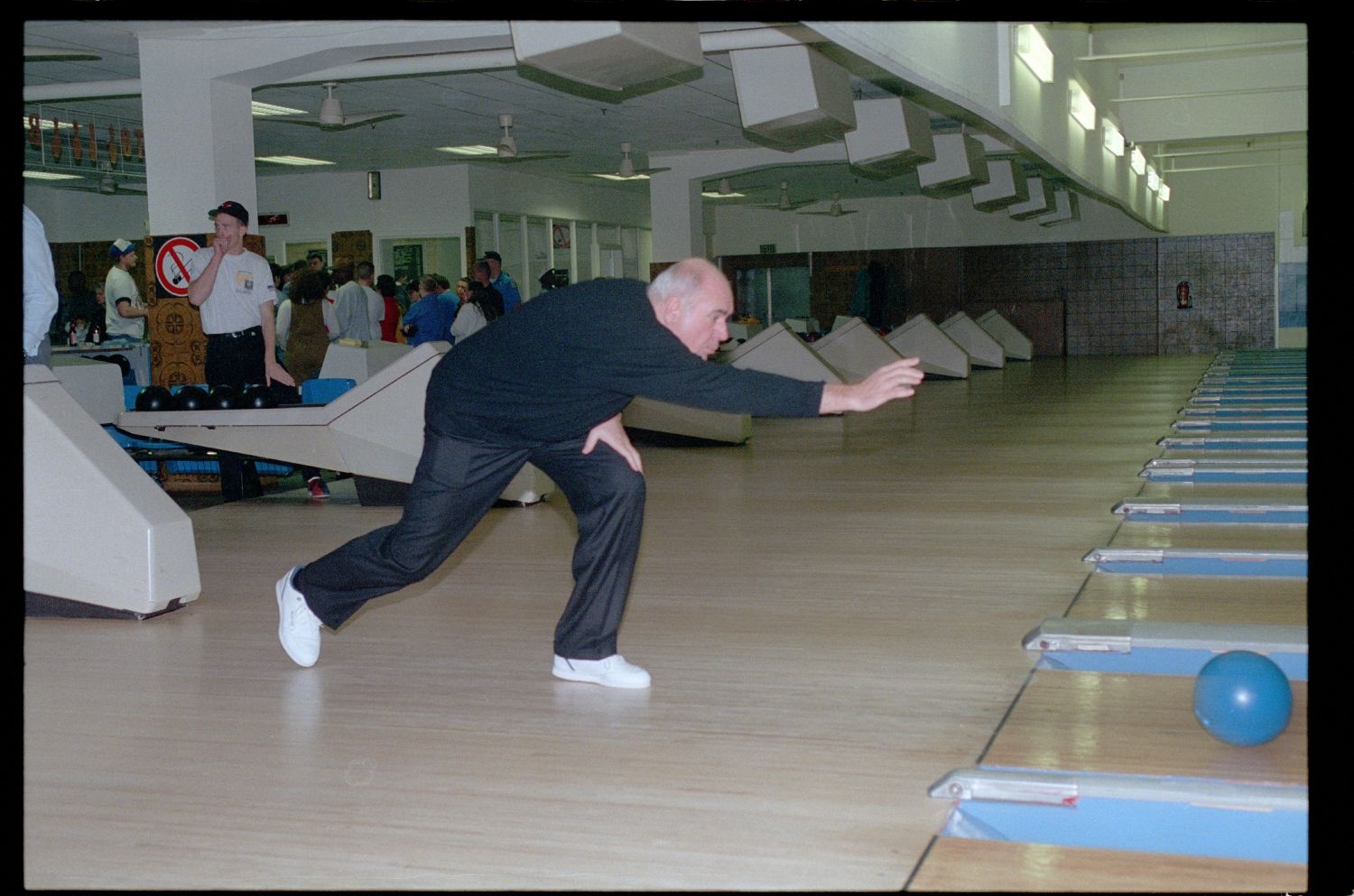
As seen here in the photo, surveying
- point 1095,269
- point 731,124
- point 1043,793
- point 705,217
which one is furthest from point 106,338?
point 1095,269

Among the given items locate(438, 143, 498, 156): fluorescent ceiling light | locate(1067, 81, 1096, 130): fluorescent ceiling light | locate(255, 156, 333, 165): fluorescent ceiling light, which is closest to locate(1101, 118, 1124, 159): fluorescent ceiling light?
A: locate(1067, 81, 1096, 130): fluorescent ceiling light

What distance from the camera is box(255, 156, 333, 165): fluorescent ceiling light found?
17.8m

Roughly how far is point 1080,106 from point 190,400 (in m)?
9.09

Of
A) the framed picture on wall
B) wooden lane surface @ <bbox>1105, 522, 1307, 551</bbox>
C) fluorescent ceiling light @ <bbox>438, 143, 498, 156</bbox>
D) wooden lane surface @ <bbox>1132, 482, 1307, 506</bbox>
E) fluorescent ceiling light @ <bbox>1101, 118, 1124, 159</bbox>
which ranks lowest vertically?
wooden lane surface @ <bbox>1105, 522, 1307, 551</bbox>

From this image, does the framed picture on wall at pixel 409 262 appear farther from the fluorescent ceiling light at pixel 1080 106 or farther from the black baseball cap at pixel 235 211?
the black baseball cap at pixel 235 211

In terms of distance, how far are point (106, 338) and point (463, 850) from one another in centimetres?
1080

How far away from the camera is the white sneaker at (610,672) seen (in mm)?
3707

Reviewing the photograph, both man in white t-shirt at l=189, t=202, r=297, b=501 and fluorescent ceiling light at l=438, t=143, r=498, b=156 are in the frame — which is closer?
man in white t-shirt at l=189, t=202, r=297, b=501

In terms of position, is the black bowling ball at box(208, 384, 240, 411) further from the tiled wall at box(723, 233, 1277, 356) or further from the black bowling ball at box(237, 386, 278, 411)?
the tiled wall at box(723, 233, 1277, 356)

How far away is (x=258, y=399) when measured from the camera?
23.6 ft

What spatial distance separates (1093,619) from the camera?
4.25 metres

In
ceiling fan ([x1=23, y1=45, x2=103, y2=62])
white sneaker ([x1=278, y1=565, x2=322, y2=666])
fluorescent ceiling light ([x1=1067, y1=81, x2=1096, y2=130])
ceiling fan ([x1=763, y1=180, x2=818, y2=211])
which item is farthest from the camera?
ceiling fan ([x1=763, y1=180, x2=818, y2=211])

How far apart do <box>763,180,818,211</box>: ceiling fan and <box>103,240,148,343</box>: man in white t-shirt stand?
11419 millimetres

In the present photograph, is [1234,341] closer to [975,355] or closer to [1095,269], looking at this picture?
[1095,269]
